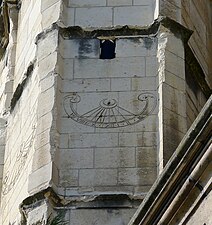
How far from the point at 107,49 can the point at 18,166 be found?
181 centimetres

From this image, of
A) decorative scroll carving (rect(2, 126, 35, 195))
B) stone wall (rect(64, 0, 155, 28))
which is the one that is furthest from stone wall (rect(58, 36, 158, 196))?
decorative scroll carving (rect(2, 126, 35, 195))

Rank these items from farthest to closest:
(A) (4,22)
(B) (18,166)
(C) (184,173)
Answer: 1. (A) (4,22)
2. (B) (18,166)
3. (C) (184,173)

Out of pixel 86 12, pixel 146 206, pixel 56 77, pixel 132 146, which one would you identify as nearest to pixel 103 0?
pixel 86 12

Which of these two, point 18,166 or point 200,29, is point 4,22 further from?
point 18,166

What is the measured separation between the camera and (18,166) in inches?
581

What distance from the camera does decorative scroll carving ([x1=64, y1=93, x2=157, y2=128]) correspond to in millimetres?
13742

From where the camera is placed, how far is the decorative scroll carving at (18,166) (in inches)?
567

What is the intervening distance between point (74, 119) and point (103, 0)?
1.85 m

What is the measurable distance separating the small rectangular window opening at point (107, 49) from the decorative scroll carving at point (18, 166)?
1.22 m

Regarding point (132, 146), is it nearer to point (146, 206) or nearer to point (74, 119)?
point (74, 119)

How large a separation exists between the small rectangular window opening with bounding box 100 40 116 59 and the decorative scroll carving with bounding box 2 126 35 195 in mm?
1225

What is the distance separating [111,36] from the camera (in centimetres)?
1444

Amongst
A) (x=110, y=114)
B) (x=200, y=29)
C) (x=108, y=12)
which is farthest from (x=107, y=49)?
(x=200, y=29)

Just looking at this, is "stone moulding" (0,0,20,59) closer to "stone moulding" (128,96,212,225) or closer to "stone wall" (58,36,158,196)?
"stone wall" (58,36,158,196)
